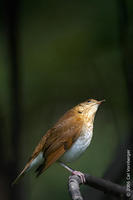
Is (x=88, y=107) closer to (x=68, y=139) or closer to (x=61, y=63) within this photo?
(x=68, y=139)

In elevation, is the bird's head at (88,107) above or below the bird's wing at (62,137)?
above

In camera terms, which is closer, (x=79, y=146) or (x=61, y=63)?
(x=79, y=146)

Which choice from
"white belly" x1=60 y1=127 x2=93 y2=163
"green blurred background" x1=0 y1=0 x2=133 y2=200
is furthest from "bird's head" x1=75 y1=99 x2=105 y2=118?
"green blurred background" x1=0 y1=0 x2=133 y2=200

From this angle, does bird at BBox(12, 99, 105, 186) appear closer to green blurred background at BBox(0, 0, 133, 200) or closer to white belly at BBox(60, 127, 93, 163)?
white belly at BBox(60, 127, 93, 163)

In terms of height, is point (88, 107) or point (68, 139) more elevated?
point (88, 107)

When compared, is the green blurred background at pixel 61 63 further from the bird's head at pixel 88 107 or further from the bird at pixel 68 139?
the bird's head at pixel 88 107

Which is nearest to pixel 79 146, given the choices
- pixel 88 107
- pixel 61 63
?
pixel 88 107

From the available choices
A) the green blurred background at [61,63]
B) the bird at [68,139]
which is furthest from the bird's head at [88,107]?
the green blurred background at [61,63]
